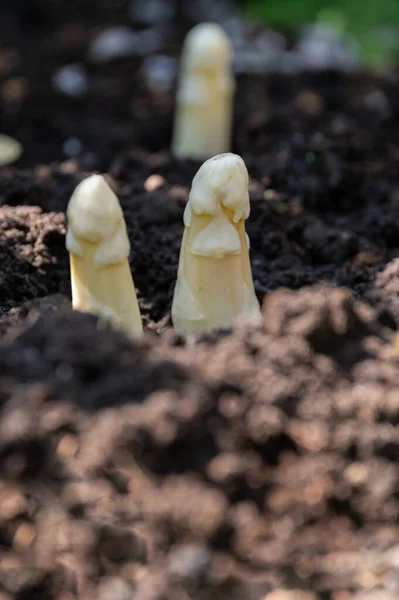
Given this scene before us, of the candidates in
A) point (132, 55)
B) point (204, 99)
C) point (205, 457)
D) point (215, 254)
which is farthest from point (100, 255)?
point (132, 55)

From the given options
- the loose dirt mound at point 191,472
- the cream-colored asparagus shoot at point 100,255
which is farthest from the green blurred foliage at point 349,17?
the loose dirt mound at point 191,472

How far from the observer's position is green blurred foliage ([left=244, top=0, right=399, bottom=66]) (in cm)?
446

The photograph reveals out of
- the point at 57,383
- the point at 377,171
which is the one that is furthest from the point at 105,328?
the point at 377,171

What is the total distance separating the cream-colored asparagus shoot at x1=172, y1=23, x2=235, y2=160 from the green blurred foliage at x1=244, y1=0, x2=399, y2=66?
1.56 meters

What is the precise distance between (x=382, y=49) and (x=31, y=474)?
3676 millimetres

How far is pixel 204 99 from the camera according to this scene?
3.07m

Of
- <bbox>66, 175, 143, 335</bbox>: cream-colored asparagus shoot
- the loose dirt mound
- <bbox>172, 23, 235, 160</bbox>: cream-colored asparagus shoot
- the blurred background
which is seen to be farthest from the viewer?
the blurred background

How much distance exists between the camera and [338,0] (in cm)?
499

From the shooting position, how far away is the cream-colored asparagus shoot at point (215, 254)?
1595mm

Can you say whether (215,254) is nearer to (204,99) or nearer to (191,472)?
(191,472)

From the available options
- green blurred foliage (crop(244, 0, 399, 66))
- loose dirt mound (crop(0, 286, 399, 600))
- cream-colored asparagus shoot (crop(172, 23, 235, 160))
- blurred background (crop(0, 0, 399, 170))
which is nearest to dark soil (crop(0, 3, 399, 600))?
loose dirt mound (crop(0, 286, 399, 600))

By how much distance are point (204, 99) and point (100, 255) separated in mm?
1639

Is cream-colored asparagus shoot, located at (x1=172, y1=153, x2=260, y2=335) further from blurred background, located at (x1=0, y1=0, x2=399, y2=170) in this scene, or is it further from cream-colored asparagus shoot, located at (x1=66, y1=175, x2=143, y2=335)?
blurred background, located at (x1=0, y1=0, x2=399, y2=170)

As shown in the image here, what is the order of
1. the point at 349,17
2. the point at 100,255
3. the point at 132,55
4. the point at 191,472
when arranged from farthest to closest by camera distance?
the point at 349,17
the point at 132,55
the point at 100,255
the point at 191,472
